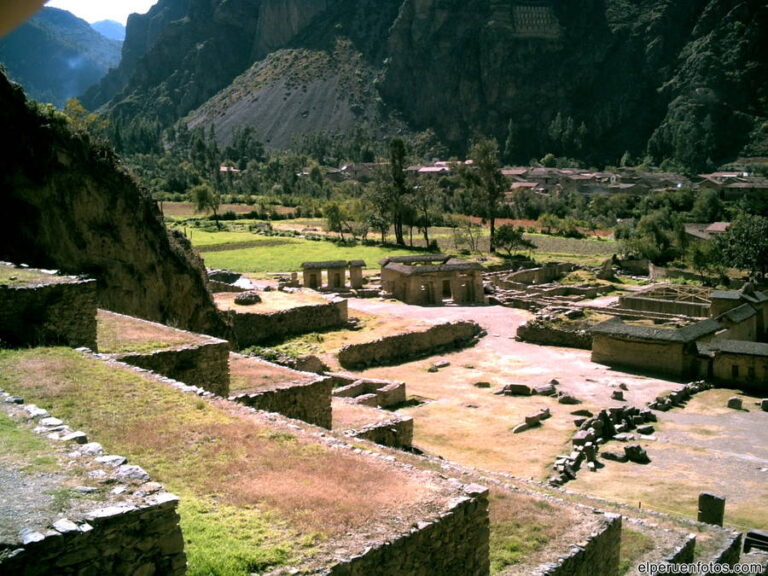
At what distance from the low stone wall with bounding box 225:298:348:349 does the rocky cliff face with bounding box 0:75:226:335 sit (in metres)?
6.74

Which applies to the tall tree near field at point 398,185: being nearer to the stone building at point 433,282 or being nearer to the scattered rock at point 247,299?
the stone building at point 433,282

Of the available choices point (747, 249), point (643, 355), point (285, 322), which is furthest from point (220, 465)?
point (747, 249)

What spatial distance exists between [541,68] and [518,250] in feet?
432

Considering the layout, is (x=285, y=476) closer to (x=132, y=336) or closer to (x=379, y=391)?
(x=132, y=336)

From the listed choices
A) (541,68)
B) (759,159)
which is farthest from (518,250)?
(541,68)

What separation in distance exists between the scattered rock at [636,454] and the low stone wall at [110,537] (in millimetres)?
17446

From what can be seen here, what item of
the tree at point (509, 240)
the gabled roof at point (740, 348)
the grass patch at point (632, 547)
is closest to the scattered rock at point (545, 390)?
the gabled roof at point (740, 348)

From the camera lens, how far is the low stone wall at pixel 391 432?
16.8m

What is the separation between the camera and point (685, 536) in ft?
40.5

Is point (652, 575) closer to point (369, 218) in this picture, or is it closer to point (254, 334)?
point (254, 334)

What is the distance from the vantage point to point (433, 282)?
157 ft

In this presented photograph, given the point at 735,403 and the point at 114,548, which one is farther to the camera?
A: the point at 735,403

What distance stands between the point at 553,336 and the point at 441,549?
3009 cm

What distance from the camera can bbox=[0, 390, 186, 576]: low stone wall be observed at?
5062 millimetres
